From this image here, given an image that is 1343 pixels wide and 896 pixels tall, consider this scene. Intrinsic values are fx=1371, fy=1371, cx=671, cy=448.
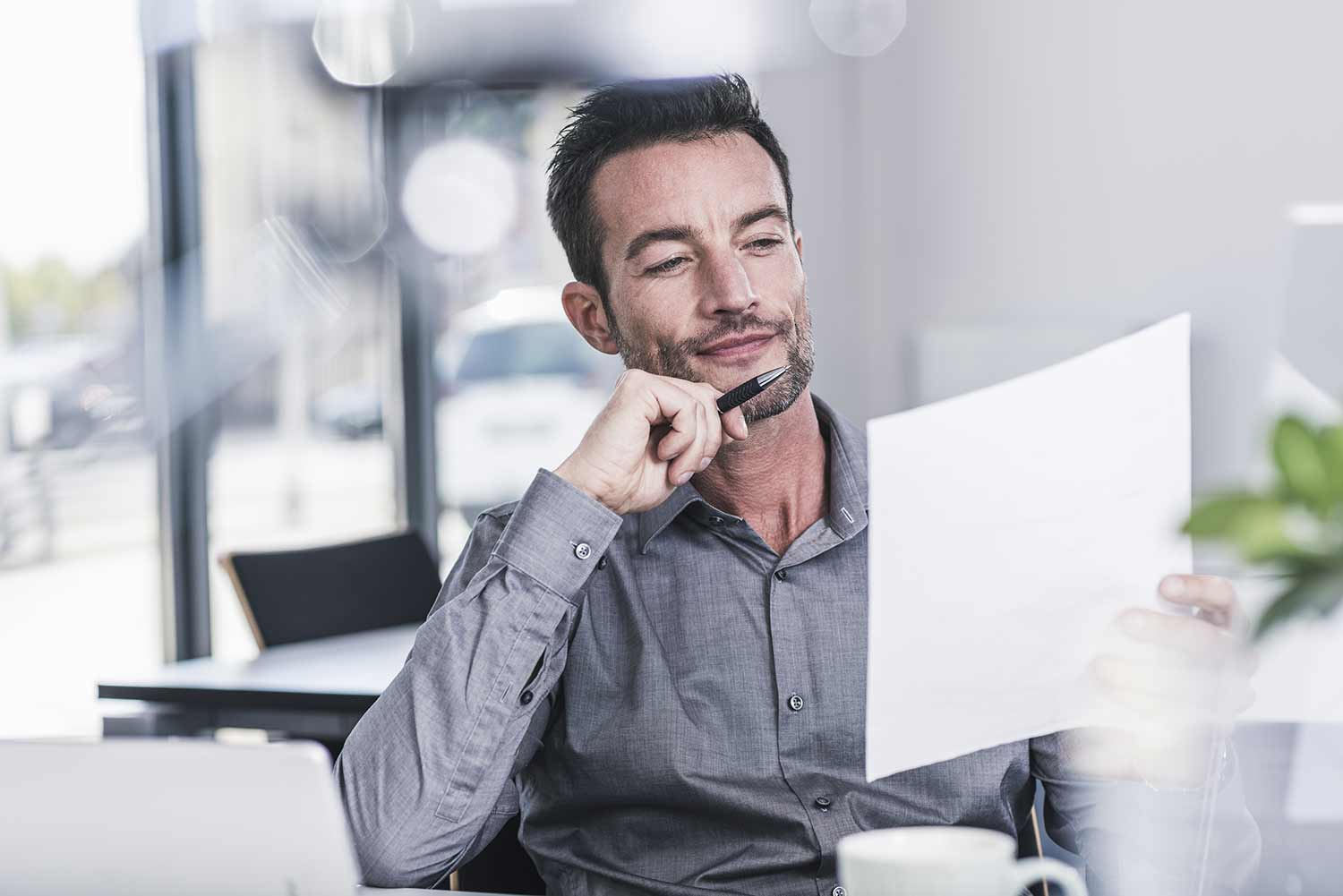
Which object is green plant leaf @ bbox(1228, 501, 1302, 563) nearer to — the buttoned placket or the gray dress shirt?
the gray dress shirt

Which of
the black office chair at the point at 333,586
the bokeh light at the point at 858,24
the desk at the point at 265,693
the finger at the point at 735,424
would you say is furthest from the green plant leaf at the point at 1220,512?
the bokeh light at the point at 858,24

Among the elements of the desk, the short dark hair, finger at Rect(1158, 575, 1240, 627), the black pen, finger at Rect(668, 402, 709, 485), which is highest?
the short dark hair

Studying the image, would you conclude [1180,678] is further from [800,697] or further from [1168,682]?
[800,697]

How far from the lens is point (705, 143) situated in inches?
60.5

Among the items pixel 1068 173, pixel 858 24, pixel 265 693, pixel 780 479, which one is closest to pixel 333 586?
pixel 265 693

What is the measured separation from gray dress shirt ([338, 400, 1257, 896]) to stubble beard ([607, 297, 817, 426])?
3.8 inches

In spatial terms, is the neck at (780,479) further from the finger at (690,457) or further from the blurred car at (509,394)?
the blurred car at (509,394)

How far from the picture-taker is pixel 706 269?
4.87 ft

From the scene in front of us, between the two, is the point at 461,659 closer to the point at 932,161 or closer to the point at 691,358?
the point at 691,358

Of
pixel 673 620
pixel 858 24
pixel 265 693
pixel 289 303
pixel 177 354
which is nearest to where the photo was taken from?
pixel 673 620

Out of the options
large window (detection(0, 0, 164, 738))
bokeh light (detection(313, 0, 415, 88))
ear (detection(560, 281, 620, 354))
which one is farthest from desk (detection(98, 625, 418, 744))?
bokeh light (detection(313, 0, 415, 88))

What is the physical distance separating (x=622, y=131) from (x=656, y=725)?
0.67 m

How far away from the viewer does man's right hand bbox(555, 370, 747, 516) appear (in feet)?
4.15

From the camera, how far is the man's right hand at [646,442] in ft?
4.15
